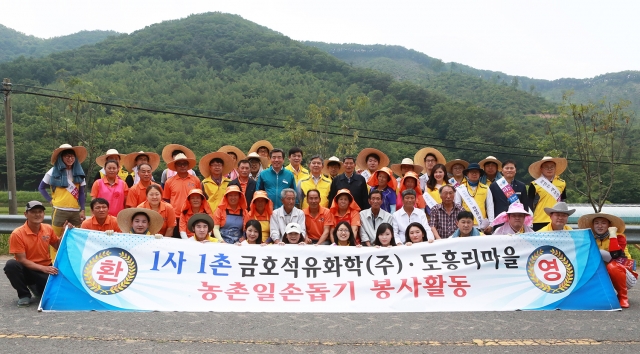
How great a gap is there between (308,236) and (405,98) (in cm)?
5418

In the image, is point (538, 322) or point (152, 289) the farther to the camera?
point (152, 289)

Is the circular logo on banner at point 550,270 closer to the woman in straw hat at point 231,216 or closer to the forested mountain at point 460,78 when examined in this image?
the woman in straw hat at point 231,216

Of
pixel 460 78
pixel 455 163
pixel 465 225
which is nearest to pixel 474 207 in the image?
pixel 455 163

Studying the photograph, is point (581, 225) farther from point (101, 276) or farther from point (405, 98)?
point (405, 98)

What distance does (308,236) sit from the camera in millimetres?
7805

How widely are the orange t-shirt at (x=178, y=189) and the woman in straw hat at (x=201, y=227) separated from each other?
0.83 metres

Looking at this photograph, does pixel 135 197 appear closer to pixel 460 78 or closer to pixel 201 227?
pixel 201 227

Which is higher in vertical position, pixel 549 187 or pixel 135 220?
pixel 549 187

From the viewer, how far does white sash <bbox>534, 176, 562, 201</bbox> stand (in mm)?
8164

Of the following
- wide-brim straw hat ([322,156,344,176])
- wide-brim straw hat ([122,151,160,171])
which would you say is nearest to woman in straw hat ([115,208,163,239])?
wide-brim straw hat ([122,151,160,171])

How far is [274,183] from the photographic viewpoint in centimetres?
851

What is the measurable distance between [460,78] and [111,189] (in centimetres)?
9169

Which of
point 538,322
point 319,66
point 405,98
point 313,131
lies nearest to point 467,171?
point 538,322

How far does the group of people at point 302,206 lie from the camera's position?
23.0 ft
